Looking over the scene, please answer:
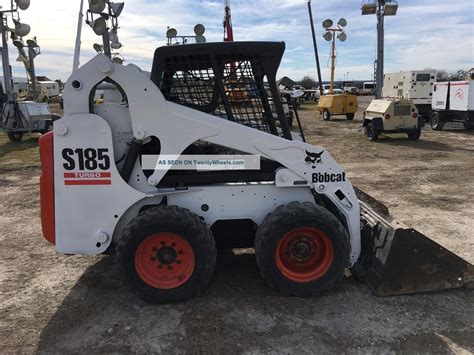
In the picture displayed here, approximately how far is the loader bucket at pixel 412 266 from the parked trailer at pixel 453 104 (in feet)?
49.1

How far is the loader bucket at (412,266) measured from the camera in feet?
12.9

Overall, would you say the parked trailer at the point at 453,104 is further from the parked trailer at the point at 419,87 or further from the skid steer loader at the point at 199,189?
the skid steer loader at the point at 199,189

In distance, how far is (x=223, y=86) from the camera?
410cm

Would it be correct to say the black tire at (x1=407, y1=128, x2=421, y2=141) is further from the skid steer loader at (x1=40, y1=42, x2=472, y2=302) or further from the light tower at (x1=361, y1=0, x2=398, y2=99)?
the skid steer loader at (x1=40, y1=42, x2=472, y2=302)

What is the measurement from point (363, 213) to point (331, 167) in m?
0.96

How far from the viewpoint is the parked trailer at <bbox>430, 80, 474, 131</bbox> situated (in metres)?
17.0

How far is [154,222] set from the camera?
374cm

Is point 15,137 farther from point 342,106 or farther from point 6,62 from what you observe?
point 342,106

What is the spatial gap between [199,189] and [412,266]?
79.9 inches

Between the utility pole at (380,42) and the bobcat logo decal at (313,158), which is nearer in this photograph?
the bobcat logo decal at (313,158)

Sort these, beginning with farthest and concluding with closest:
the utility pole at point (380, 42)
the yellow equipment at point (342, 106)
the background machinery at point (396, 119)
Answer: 1. the yellow equipment at point (342, 106)
2. the utility pole at point (380, 42)
3. the background machinery at point (396, 119)

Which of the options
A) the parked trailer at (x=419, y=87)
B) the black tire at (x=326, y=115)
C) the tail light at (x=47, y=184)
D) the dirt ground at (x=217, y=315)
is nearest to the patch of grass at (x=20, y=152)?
the dirt ground at (x=217, y=315)

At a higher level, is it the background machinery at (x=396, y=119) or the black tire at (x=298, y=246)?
the background machinery at (x=396, y=119)

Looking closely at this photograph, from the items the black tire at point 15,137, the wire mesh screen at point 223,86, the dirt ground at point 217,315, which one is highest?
the wire mesh screen at point 223,86
